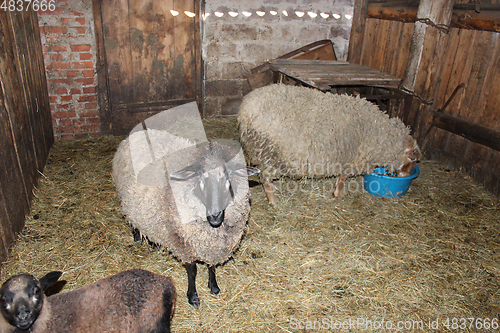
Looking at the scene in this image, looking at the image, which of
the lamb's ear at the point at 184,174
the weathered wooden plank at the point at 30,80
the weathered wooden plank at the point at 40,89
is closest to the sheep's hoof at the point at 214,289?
the lamb's ear at the point at 184,174

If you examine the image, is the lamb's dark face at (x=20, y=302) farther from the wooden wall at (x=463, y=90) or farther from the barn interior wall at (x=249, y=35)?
the wooden wall at (x=463, y=90)

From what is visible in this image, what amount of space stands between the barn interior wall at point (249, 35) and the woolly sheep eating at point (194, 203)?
4.10m

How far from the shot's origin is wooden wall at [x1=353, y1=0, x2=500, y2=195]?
4.54m

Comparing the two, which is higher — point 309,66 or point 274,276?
point 309,66

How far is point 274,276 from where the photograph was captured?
312cm

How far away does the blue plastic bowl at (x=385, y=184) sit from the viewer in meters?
4.34

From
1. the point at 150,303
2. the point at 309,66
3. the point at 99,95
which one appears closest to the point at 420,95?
the point at 309,66

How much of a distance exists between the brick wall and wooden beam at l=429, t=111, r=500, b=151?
6.11 m

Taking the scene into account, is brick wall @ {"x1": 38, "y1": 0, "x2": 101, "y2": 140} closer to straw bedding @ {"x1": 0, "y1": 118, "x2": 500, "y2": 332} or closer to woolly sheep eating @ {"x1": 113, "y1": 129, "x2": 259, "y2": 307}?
straw bedding @ {"x1": 0, "y1": 118, "x2": 500, "y2": 332}

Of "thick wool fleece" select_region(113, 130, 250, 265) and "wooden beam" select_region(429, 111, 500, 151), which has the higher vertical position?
"wooden beam" select_region(429, 111, 500, 151)

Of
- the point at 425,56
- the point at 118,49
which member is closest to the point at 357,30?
the point at 425,56

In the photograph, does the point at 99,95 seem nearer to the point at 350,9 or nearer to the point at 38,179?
the point at 38,179

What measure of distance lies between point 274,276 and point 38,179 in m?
3.47

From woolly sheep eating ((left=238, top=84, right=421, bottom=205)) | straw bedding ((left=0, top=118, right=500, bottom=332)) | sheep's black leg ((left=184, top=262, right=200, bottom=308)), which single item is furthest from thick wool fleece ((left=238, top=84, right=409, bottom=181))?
sheep's black leg ((left=184, top=262, right=200, bottom=308))
